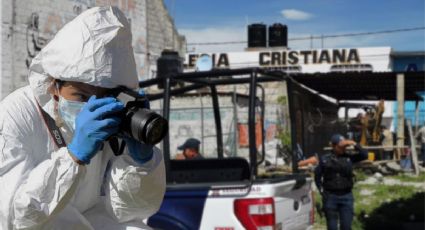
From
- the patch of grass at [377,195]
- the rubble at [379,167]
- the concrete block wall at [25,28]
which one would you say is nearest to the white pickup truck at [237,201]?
the concrete block wall at [25,28]

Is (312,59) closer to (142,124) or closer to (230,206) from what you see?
(230,206)

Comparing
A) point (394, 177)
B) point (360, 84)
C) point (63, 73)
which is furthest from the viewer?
point (360, 84)

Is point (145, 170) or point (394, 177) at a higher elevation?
point (145, 170)

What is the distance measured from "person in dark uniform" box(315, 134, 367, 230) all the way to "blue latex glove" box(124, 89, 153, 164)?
6.34 metres

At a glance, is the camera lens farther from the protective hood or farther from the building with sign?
the building with sign

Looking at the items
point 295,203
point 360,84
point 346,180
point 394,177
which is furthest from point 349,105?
point 295,203

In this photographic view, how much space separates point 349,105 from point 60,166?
22.6 m

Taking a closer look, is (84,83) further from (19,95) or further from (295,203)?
(295,203)

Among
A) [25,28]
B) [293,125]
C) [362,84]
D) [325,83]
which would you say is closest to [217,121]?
[293,125]

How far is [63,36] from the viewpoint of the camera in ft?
8.21

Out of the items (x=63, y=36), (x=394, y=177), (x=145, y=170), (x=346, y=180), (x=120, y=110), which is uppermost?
(x=63, y=36)

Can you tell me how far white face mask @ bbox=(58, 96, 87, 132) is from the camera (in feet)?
7.86

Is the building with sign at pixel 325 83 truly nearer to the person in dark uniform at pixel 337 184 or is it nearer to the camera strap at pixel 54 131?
the person in dark uniform at pixel 337 184

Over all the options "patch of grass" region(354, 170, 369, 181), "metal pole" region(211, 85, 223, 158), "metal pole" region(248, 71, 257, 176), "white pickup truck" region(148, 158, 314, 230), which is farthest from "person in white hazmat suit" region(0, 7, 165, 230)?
"patch of grass" region(354, 170, 369, 181)
